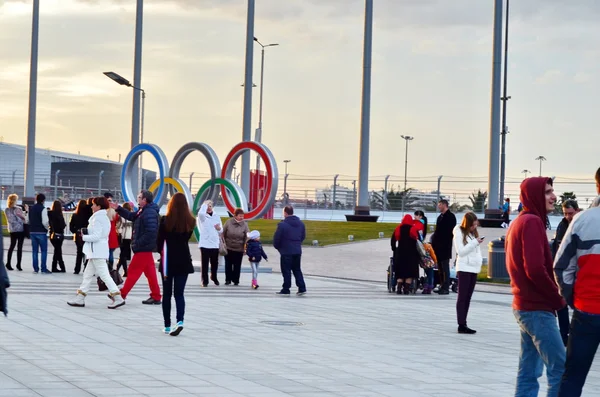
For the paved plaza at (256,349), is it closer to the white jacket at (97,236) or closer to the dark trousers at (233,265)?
the white jacket at (97,236)

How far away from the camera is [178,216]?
1234 cm

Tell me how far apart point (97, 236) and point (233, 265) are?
6425 millimetres

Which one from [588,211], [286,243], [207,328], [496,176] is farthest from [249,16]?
[588,211]

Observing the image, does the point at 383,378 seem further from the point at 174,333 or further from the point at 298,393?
the point at 174,333

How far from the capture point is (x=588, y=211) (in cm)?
671

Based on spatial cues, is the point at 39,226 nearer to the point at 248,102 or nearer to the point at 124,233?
the point at 124,233

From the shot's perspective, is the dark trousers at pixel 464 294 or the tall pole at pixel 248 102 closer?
the dark trousers at pixel 464 294

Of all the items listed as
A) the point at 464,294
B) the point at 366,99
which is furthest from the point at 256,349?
the point at 366,99

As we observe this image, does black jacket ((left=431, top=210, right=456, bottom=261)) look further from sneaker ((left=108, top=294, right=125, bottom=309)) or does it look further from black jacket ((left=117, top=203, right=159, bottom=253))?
sneaker ((left=108, top=294, right=125, bottom=309))

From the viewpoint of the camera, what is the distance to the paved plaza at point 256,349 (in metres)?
8.86

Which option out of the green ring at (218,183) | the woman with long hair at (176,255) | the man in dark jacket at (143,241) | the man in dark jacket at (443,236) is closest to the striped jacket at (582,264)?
the woman with long hair at (176,255)

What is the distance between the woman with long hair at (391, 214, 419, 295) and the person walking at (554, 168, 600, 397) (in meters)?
12.9

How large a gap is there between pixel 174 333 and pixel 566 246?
661 cm

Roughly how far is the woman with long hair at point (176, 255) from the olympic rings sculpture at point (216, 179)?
37.5ft
